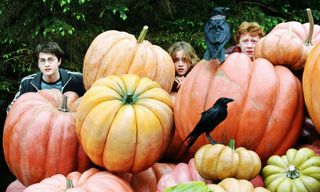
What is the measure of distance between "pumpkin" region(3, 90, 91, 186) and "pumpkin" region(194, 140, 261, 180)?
0.73 meters

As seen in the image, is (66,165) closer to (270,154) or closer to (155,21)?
(270,154)

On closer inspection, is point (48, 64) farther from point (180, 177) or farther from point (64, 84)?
point (180, 177)

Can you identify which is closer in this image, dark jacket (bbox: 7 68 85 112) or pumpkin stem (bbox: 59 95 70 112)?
pumpkin stem (bbox: 59 95 70 112)

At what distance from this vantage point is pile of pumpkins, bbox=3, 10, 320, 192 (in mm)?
1923

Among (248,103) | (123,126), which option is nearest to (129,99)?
(123,126)

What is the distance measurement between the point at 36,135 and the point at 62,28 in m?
3.19

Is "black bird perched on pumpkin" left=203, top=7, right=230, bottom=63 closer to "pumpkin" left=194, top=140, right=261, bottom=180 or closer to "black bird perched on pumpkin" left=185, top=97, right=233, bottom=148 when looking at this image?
"black bird perched on pumpkin" left=185, top=97, right=233, bottom=148

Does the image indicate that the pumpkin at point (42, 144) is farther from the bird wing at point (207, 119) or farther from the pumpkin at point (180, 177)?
the bird wing at point (207, 119)

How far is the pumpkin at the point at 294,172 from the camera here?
6.08 ft

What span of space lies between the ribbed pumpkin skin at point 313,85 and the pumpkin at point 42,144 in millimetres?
1020

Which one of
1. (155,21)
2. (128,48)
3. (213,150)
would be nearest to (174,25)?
(155,21)

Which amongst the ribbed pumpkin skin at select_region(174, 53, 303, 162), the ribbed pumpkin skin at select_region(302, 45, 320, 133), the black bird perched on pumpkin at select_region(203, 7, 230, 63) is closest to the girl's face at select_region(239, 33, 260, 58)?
the ribbed pumpkin skin at select_region(174, 53, 303, 162)

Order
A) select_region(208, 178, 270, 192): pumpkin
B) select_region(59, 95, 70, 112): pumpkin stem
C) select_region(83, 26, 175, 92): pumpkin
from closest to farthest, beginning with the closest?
select_region(208, 178, 270, 192): pumpkin, select_region(59, 95, 70, 112): pumpkin stem, select_region(83, 26, 175, 92): pumpkin

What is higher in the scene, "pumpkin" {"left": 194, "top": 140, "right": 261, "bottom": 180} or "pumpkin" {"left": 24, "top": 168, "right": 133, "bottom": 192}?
"pumpkin" {"left": 194, "top": 140, "right": 261, "bottom": 180}
